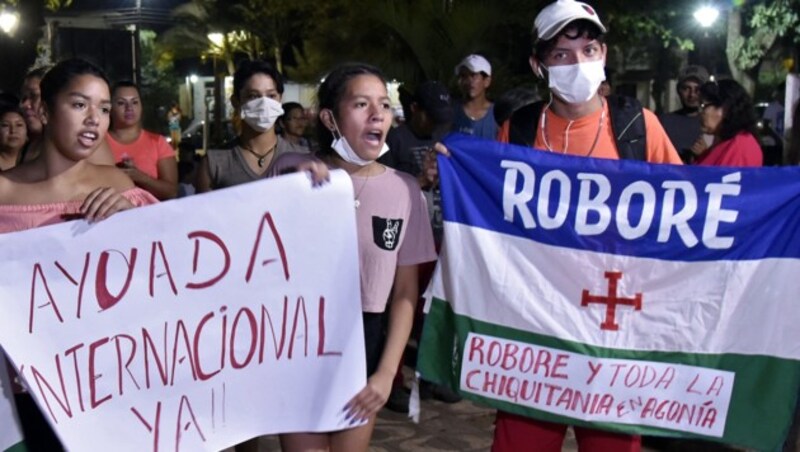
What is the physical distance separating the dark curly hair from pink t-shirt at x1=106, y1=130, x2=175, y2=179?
10.4 ft

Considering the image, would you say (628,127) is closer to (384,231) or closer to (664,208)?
(664,208)

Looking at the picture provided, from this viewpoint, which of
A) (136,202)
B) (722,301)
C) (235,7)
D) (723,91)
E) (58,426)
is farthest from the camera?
(235,7)

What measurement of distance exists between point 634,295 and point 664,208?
310mm

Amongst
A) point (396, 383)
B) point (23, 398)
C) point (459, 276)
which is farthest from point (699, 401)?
point (396, 383)

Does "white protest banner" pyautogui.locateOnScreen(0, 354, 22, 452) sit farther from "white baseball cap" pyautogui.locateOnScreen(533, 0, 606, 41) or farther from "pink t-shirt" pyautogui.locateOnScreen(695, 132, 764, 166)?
"pink t-shirt" pyautogui.locateOnScreen(695, 132, 764, 166)

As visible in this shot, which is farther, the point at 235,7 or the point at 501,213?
the point at 235,7

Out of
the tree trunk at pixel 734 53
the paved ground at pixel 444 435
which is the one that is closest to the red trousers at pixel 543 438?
the paved ground at pixel 444 435

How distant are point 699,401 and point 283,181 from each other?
1.57m

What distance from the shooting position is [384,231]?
3.26 metres

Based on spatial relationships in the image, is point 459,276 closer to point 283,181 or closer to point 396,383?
point 283,181

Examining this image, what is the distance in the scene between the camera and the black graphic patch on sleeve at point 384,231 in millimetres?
3262

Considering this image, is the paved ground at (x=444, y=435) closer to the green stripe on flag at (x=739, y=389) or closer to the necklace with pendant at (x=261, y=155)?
the necklace with pendant at (x=261, y=155)

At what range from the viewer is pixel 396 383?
6.22m

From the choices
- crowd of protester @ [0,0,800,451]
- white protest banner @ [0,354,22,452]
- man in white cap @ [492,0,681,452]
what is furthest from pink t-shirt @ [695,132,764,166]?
white protest banner @ [0,354,22,452]
